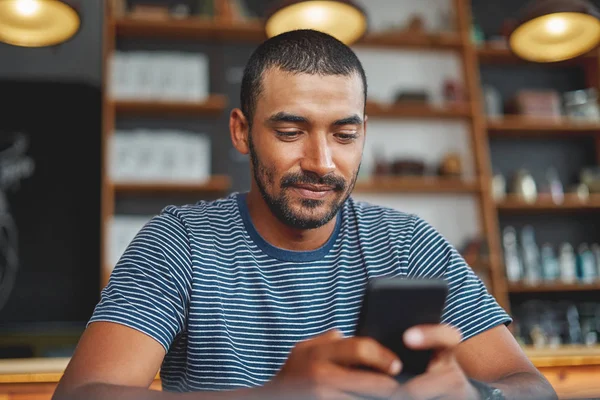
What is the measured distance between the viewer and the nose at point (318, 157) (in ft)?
3.88

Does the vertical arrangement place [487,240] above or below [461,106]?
below

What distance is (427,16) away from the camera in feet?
14.0

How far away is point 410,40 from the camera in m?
4.03

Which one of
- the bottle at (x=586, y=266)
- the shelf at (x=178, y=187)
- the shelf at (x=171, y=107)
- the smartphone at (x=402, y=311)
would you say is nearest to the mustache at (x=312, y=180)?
the smartphone at (x=402, y=311)

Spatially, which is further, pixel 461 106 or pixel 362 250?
pixel 461 106

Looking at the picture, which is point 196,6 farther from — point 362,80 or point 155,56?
point 362,80

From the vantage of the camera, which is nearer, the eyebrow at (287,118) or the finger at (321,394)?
the finger at (321,394)

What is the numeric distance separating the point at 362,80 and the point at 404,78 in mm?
2972

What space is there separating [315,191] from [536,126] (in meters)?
3.24

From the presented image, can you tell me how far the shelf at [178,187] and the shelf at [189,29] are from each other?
0.98m

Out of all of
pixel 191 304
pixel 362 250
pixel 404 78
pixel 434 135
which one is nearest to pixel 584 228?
pixel 434 135

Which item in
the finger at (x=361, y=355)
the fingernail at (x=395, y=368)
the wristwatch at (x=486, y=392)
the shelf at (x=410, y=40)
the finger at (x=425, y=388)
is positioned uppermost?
the shelf at (x=410, y=40)

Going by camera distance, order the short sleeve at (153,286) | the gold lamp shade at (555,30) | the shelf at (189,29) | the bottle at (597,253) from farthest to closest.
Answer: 1. the bottle at (597,253)
2. the shelf at (189,29)
3. the gold lamp shade at (555,30)
4. the short sleeve at (153,286)

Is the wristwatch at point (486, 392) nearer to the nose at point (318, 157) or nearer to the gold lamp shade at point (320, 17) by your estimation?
the nose at point (318, 157)
